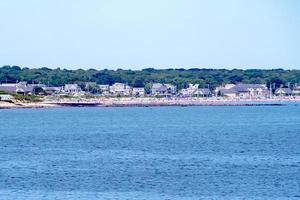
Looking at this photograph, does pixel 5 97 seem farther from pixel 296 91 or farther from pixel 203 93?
pixel 296 91

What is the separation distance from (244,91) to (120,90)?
2764 centimetres

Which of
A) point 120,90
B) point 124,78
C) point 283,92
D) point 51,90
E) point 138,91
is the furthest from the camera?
point 124,78

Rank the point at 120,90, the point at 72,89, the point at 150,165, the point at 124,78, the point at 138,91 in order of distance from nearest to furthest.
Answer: the point at 150,165
the point at 72,89
the point at 120,90
the point at 138,91
the point at 124,78

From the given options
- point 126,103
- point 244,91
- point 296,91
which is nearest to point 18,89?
point 126,103

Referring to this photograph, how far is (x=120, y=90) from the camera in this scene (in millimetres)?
174625

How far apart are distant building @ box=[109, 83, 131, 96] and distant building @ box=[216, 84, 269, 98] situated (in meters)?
20.1

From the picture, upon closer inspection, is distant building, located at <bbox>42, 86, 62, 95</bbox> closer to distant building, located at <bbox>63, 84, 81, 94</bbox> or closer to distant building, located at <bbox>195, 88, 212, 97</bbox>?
distant building, located at <bbox>63, 84, 81, 94</bbox>

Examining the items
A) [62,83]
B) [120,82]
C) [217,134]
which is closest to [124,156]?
[217,134]

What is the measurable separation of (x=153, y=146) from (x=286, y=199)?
72.7 ft

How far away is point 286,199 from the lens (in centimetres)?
2764

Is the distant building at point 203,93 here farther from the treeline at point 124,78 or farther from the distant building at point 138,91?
the treeline at point 124,78

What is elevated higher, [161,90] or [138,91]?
[161,90]

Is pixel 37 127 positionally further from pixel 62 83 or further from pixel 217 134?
pixel 62 83

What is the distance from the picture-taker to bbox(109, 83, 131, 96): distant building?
170 metres
